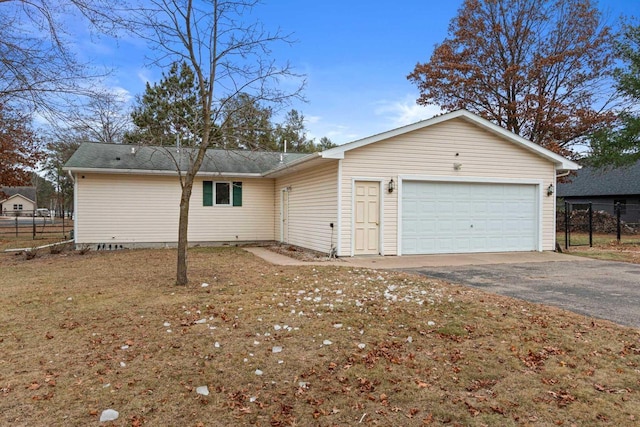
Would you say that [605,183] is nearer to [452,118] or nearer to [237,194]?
[452,118]

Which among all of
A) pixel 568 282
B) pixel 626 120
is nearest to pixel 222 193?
pixel 568 282

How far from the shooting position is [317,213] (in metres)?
11.7

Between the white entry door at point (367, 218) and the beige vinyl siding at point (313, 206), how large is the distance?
0.60m

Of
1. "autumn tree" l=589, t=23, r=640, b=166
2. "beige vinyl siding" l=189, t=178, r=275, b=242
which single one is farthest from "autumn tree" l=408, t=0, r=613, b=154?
"beige vinyl siding" l=189, t=178, r=275, b=242

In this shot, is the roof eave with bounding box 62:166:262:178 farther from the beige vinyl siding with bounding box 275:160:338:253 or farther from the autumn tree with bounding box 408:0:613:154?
the autumn tree with bounding box 408:0:613:154

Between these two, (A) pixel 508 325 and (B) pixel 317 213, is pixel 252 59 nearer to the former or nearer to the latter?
(B) pixel 317 213

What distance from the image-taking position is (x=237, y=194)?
1509 centimetres

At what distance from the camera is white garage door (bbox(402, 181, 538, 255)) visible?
11.2 meters

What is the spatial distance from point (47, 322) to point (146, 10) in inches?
202

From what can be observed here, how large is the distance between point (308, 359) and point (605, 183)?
30076mm

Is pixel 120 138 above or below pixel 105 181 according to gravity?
above

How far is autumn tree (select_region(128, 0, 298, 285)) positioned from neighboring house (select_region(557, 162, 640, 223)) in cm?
2171

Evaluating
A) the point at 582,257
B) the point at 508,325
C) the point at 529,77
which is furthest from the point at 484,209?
the point at 529,77

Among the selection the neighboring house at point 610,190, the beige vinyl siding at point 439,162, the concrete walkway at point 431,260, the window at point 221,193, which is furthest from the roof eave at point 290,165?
the neighboring house at point 610,190
